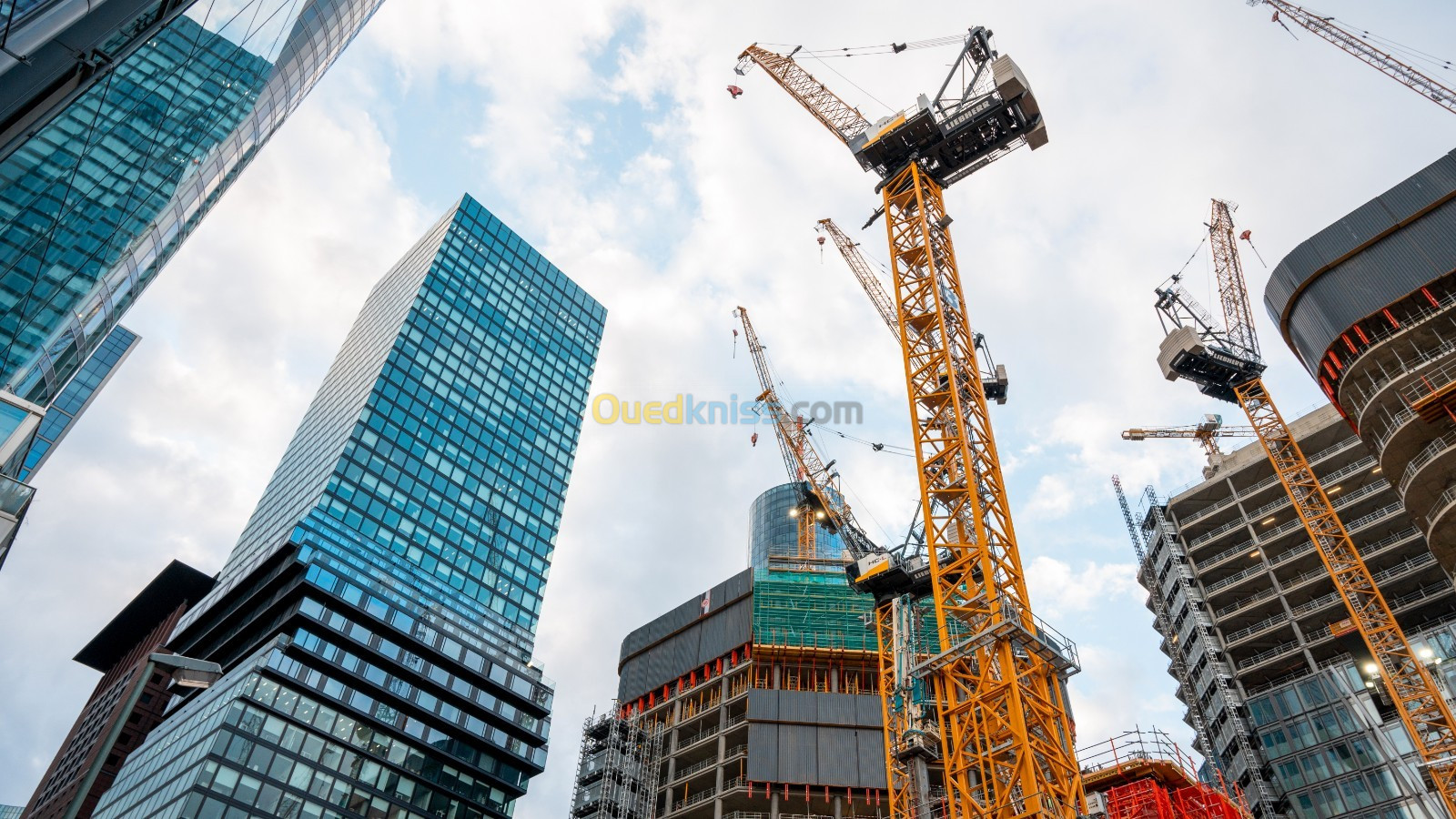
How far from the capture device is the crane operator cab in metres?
46.6

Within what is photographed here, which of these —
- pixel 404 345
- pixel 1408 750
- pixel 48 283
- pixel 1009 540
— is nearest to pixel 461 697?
pixel 404 345

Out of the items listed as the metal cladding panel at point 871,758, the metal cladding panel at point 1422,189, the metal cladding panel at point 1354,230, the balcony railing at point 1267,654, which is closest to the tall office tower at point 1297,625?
the balcony railing at point 1267,654

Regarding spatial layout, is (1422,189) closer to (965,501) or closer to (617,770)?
(965,501)

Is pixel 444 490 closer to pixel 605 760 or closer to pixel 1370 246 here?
pixel 605 760

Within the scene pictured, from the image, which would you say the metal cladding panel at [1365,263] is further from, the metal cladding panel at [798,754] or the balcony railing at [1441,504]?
the metal cladding panel at [798,754]

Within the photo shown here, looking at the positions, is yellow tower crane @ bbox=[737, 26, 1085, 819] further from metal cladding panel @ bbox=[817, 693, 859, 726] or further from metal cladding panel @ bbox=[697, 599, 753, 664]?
metal cladding panel @ bbox=[697, 599, 753, 664]

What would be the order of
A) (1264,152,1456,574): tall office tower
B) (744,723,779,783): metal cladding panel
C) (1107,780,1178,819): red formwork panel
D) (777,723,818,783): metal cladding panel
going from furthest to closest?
(777,723,818,783): metal cladding panel, (744,723,779,783): metal cladding panel, (1107,780,1178,819): red formwork panel, (1264,152,1456,574): tall office tower

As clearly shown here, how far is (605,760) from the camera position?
238ft

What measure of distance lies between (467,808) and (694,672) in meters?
26.4

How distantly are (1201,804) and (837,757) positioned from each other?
27021 millimetres

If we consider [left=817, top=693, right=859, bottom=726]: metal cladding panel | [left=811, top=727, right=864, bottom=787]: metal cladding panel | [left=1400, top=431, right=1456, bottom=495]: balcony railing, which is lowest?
[left=811, top=727, right=864, bottom=787]: metal cladding panel

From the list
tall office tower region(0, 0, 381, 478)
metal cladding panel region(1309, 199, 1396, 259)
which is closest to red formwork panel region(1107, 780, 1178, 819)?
metal cladding panel region(1309, 199, 1396, 259)

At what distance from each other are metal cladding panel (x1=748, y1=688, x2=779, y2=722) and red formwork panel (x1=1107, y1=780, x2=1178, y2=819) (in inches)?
1106

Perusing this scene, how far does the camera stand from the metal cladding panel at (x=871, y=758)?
66.7 meters
